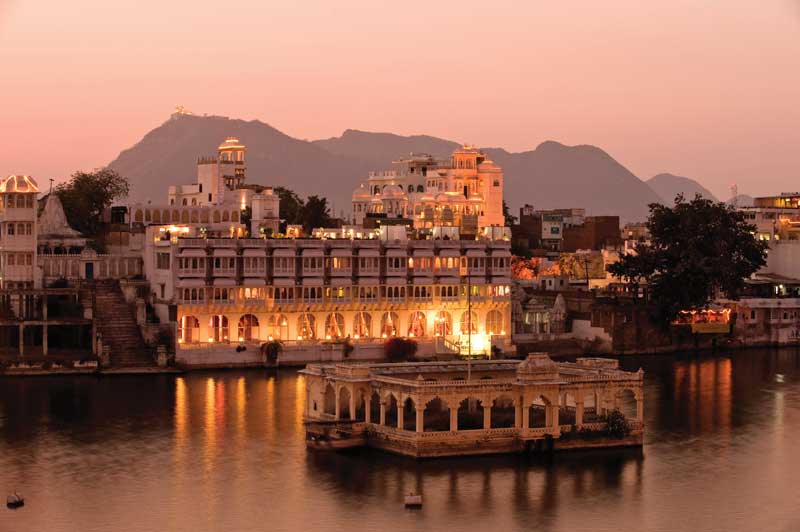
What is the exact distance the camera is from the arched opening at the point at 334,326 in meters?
108

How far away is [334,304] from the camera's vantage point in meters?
109

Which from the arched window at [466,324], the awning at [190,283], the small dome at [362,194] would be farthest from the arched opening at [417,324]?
the small dome at [362,194]

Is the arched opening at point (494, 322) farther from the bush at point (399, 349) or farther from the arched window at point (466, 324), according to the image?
the bush at point (399, 349)

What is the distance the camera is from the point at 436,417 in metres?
72.2

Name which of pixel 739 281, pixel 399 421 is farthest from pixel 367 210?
pixel 399 421

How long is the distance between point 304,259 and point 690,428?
3435 centimetres

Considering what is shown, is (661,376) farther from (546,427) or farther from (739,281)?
(546,427)

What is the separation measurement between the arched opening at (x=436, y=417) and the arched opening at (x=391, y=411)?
1360 millimetres

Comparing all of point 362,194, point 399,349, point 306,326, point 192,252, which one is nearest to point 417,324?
point 399,349

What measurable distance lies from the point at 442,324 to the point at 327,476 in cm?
4500

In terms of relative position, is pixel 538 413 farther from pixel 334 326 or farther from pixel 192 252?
pixel 192 252

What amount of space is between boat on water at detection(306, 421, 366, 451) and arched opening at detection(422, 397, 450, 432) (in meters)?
2.87

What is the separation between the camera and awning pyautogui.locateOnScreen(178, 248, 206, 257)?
10431 centimetres

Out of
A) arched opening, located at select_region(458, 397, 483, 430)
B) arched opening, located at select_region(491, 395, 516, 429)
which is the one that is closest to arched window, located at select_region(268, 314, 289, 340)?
arched opening, located at select_region(458, 397, 483, 430)
